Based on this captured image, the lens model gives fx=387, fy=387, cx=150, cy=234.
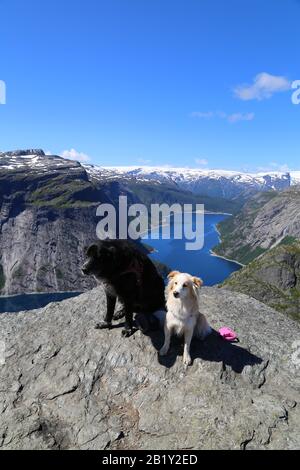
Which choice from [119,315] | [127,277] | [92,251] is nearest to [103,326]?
[119,315]

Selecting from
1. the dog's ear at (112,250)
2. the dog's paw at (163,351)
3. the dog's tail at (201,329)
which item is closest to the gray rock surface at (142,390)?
the dog's paw at (163,351)

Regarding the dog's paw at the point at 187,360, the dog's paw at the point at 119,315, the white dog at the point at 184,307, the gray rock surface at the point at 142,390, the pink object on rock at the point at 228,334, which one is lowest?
the gray rock surface at the point at 142,390

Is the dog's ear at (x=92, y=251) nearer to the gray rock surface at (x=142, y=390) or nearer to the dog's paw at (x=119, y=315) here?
the gray rock surface at (x=142, y=390)

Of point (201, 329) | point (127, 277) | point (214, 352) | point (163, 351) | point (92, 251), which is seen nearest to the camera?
point (92, 251)

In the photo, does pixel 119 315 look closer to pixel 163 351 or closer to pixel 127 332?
pixel 127 332

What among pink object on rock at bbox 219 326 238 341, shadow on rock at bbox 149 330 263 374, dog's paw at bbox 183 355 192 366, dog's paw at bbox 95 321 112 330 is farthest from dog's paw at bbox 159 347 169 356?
dog's paw at bbox 95 321 112 330
